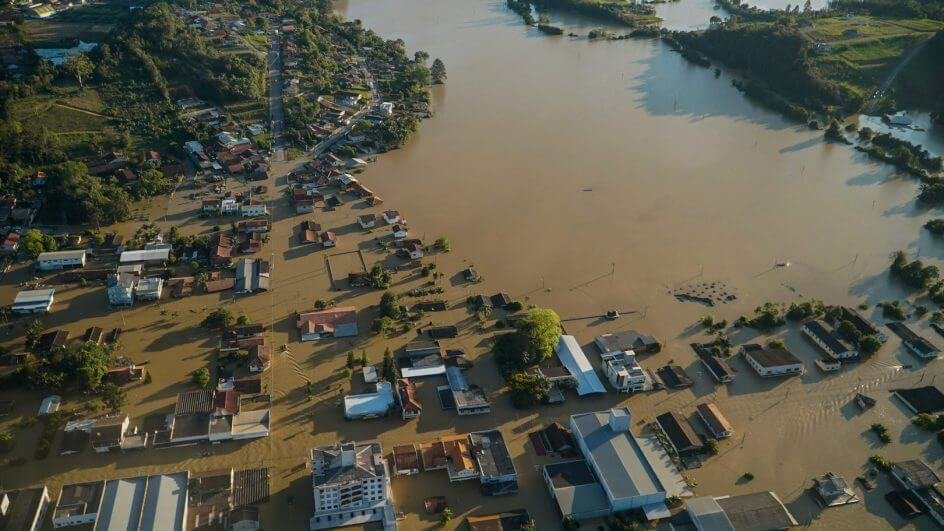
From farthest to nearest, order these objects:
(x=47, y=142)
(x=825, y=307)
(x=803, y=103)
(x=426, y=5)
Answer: (x=426, y=5), (x=803, y=103), (x=47, y=142), (x=825, y=307)

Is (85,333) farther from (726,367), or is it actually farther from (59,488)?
(726,367)

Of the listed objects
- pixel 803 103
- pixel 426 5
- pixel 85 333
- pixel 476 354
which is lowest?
pixel 85 333

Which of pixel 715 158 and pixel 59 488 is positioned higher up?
pixel 715 158

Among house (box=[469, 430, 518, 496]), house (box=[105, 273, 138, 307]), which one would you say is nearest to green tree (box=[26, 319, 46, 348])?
house (box=[105, 273, 138, 307])

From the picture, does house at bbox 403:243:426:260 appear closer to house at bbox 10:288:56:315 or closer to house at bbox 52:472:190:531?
house at bbox 52:472:190:531

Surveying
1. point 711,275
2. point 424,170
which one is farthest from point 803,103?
point 424,170

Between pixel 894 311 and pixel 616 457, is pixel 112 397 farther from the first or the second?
pixel 894 311

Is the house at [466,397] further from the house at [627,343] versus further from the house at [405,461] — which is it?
the house at [627,343]
